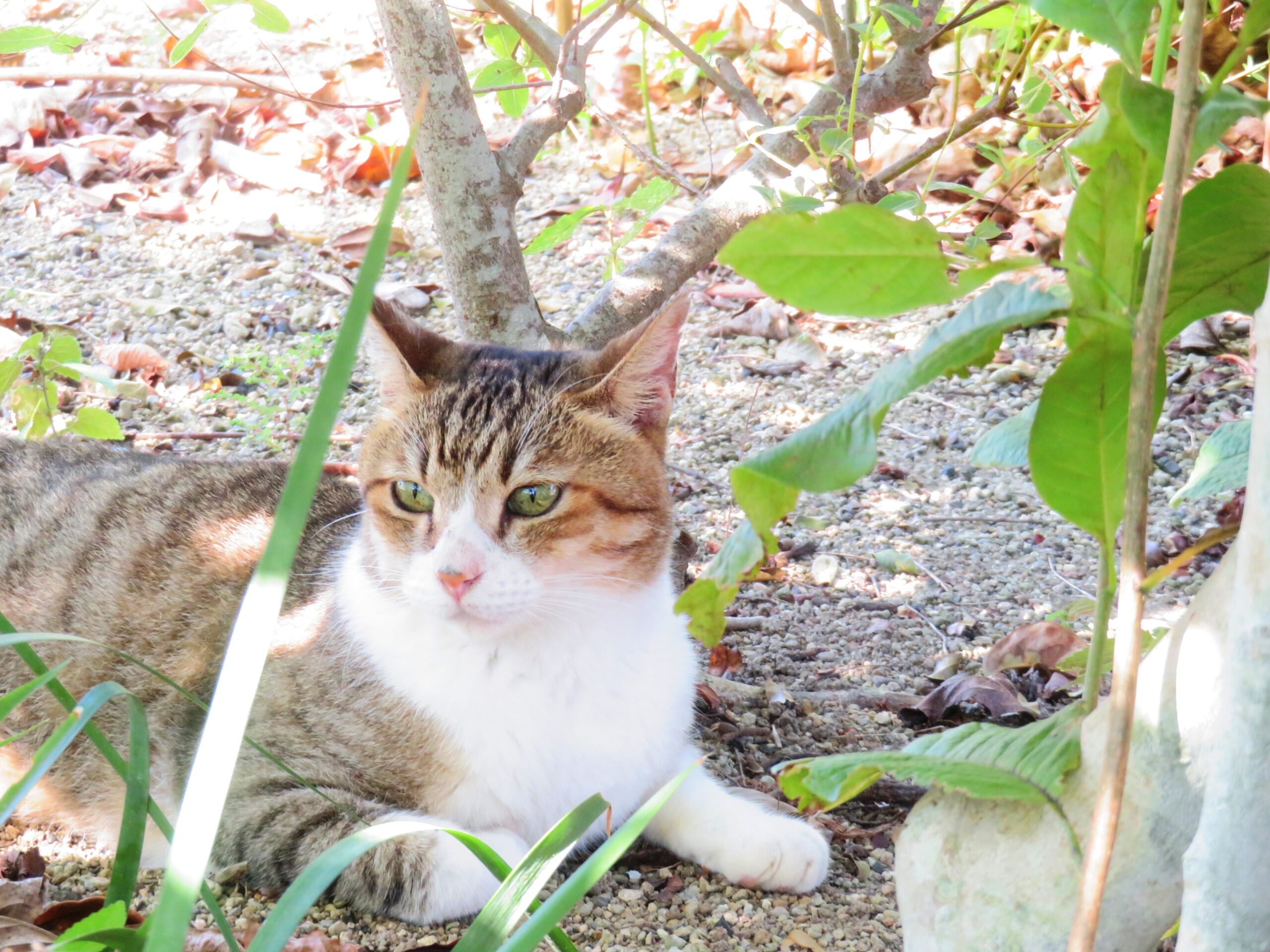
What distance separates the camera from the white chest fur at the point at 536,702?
2.26 metres

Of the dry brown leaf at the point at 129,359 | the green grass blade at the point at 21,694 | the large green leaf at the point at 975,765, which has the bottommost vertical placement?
the large green leaf at the point at 975,765

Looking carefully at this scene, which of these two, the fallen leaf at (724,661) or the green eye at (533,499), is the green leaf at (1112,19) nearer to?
the green eye at (533,499)

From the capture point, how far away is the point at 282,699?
2488 mm

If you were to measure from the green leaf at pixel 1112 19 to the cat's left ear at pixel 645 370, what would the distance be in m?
1.21

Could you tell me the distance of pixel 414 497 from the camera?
238cm

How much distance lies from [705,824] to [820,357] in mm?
2446

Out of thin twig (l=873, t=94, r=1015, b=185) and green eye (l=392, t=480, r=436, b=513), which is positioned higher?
thin twig (l=873, t=94, r=1015, b=185)

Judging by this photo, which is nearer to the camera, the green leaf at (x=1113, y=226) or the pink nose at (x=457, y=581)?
the green leaf at (x=1113, y=226)

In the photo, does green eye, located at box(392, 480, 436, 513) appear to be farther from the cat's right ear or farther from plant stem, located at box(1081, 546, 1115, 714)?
plant stem, located at box(1081, 546, 1115, 714)

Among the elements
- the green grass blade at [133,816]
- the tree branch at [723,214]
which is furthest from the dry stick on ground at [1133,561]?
the tree branch at [723,214]

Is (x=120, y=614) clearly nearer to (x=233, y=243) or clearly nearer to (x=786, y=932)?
(x=786, y=932)

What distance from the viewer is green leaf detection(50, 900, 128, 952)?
120cm

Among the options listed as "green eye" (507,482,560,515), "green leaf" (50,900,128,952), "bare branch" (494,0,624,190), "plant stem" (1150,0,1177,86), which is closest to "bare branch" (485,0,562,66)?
"bare branch" (494,0,624,190)

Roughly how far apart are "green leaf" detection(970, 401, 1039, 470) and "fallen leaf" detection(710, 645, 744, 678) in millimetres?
1618
